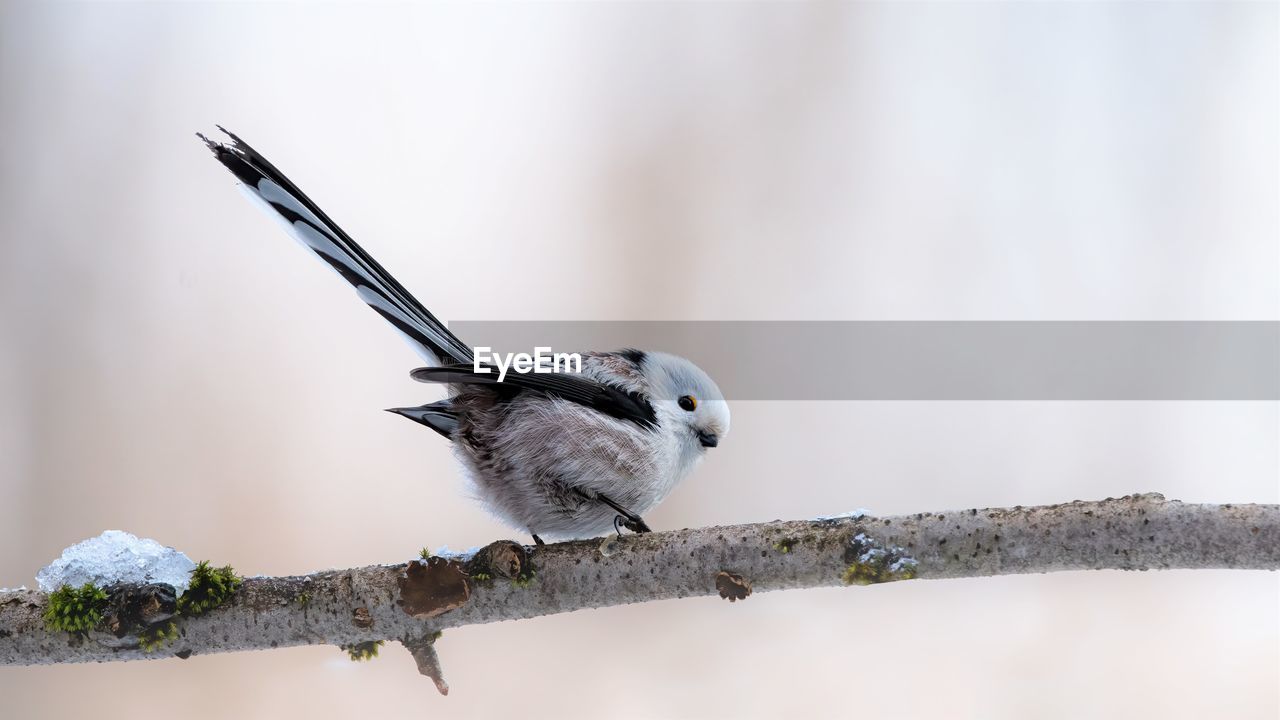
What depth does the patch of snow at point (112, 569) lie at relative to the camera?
1735mm

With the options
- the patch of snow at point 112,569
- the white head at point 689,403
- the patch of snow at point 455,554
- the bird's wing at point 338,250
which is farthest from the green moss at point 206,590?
the white head at point 689,403

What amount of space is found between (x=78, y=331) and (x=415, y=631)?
8.59ft

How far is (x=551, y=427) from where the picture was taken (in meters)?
1.97

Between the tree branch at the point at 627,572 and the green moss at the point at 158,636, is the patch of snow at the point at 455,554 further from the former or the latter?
the green moss at the point at 158,636

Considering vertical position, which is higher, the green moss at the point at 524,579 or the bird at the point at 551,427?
the bird at the point at 551,427

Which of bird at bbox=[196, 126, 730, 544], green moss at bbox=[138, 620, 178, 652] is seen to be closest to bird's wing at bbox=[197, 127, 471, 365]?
bird at bbox=[196, 126, 730, 544]

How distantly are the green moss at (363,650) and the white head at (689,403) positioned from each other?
31.0 inches

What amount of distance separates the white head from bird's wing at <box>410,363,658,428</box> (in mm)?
52

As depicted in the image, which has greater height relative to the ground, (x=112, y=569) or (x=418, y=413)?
(x=418, y=413)

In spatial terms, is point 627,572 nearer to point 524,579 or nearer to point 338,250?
point 524,579

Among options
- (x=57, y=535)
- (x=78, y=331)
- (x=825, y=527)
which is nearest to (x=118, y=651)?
(x=825, y=527)

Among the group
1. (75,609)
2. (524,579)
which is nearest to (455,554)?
(524,579)

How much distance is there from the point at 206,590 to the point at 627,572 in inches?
32.3

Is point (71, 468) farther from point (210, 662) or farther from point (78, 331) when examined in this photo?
point (210, 662)
